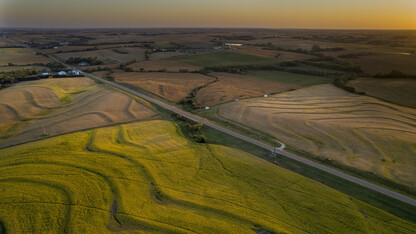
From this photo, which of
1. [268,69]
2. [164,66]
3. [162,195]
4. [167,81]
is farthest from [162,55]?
[162,195]

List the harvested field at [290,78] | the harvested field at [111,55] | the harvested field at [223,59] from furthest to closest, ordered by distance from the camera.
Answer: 1. the harvested field at [111,55]
2. the harvested field at [223,59]
3. the harvested field at [290,78]

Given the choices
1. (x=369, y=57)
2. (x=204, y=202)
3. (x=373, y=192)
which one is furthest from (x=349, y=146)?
(x=369, y=57)

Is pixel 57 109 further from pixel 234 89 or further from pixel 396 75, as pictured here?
pixel 396 75

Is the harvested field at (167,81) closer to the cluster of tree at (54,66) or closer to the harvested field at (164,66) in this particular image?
the harvested field at (164,66)

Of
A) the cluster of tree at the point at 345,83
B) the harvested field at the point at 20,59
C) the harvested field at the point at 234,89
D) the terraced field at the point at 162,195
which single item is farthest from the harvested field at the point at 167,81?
the harvested field at the point at 20,59

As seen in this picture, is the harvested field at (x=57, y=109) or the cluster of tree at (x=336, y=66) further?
the cluster of tree at (x=336, y=66)

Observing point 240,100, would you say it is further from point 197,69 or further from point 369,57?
point 369,57
